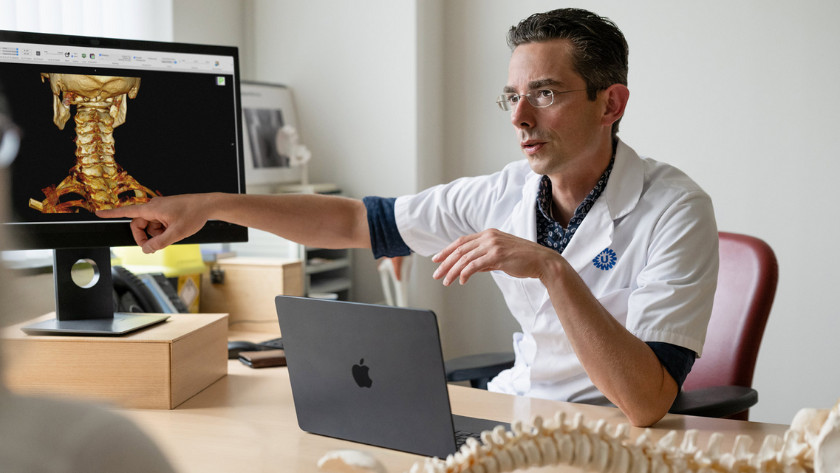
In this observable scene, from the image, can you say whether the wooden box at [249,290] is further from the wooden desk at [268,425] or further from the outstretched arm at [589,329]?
the outstretched arm at [589,329]

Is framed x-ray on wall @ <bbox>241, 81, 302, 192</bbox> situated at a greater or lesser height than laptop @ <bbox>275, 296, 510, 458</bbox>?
greater

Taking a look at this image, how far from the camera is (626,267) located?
1.56 meters

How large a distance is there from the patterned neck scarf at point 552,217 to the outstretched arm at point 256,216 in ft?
1.38

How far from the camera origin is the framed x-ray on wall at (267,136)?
3.26m

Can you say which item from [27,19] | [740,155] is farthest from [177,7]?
[740,155]

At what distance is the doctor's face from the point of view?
162cm

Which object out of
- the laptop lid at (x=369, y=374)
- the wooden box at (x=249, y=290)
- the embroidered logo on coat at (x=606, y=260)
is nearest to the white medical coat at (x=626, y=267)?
the embroidered logo on coat at (x=606, y=260)

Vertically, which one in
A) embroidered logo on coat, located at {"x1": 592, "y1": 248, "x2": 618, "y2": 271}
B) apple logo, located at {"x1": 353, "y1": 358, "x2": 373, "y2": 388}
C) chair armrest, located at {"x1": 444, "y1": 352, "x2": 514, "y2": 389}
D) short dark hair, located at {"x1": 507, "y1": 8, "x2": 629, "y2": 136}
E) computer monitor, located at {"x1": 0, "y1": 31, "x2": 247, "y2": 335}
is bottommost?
chair armrest, located at {"x1": 444, "y1": 352, "x2": 514, "y2": 389}

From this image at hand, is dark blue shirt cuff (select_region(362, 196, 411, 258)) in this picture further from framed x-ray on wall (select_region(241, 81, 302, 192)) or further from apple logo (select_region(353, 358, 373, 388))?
framed x-ray on wall (select_region(241, 81, 302, 192))

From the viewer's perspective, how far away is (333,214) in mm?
1850

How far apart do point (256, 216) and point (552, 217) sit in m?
0.63

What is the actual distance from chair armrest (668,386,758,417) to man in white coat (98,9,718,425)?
0.50ft

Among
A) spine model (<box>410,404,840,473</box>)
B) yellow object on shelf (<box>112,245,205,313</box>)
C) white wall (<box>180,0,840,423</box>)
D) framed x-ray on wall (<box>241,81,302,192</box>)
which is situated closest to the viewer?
spine model (<box>410,404,840,473</box>)

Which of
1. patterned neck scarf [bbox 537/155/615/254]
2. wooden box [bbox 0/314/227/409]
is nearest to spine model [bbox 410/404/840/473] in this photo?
wooden box [bbox 0/314/227/409]
